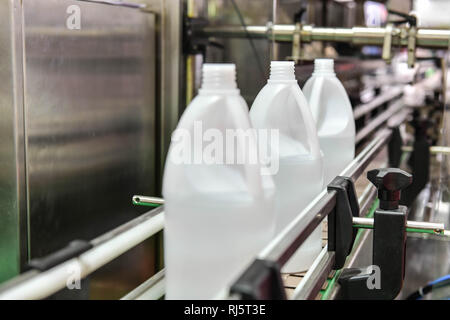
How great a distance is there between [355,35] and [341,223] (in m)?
1.22

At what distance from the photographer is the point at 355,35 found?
2.02 meters

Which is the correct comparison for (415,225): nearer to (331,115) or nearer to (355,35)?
(331,115)

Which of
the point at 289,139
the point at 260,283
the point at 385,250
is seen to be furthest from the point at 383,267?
the point at 260,283

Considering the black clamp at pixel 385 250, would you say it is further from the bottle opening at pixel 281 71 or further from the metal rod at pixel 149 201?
the metal rod at pixel 149 201

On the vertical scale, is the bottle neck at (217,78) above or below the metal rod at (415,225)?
above

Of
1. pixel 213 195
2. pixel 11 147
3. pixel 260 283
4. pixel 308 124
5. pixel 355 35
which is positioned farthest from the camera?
pixel 355 35

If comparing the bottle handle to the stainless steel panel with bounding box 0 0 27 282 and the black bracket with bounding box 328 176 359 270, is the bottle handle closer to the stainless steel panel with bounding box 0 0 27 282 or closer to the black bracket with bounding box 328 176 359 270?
the black bracket with bounding box 328 176 359 270

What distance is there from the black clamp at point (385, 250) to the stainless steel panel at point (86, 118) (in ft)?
3.29

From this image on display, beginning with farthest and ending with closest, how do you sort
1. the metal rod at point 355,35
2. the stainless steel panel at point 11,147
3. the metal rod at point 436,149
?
the metal rod at point 355,35 < the metal rod at point 436,149 < the stainless steel panel at point 11,147

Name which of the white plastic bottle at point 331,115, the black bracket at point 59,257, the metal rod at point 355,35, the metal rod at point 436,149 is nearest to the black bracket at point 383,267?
the white plastic bottle at point 331,115

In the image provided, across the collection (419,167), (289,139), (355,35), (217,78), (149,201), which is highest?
(355,35)

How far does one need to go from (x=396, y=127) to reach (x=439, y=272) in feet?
3.72

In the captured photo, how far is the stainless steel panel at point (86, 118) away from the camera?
5.18 feet

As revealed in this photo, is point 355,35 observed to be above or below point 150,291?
above
